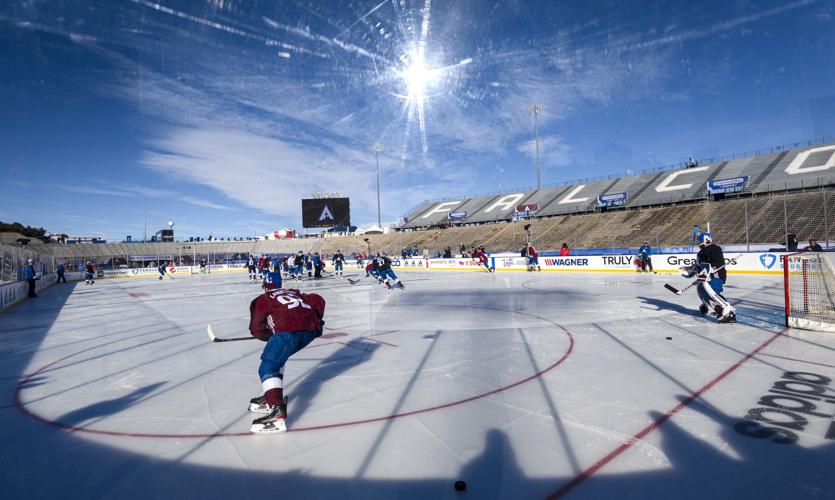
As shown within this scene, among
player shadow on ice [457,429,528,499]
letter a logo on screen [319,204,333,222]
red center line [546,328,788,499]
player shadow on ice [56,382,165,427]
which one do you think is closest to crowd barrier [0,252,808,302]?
red center line [546,328,788,499]

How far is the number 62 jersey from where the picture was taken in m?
3.76

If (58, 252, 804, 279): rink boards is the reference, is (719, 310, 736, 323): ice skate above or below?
below

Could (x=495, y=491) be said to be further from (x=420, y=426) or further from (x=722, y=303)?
(x=722, y=303)

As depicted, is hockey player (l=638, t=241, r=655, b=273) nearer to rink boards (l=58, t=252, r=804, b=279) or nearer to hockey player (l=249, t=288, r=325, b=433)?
rink boards (l=58, t=252, r=804, b=279)

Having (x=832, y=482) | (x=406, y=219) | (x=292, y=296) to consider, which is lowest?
(x=832, y=482)

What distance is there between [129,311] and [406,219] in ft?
190

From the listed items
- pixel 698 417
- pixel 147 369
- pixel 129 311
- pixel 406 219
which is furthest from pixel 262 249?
pixel 698 417

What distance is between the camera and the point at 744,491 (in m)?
2.59

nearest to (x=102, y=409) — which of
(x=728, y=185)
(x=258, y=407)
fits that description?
(x=258, y=407)

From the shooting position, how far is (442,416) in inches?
151

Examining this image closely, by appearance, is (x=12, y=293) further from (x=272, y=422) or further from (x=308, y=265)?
(x=272, y=422)

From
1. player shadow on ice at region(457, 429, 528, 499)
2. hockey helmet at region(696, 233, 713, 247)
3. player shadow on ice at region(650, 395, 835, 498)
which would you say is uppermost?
hockey helmet at region(696, 233, 713, 247)

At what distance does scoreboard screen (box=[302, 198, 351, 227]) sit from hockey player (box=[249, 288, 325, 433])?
5588 centimetres

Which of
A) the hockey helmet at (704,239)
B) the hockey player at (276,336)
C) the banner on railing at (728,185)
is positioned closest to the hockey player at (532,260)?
the hockey helmet at (704,239)
